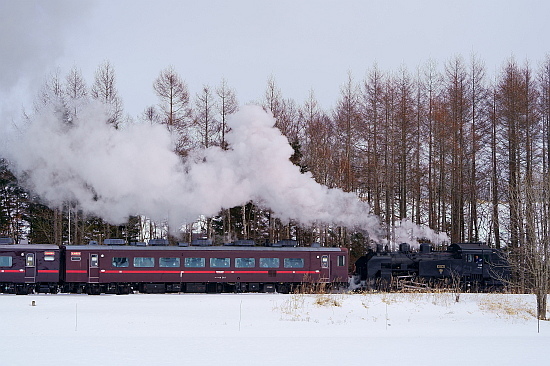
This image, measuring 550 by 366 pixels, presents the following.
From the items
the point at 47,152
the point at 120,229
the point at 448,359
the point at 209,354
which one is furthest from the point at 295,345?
the point at 120,229

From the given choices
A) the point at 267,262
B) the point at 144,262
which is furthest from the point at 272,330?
the point at 144,262

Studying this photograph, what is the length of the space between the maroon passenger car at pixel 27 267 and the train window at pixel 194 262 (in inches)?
277

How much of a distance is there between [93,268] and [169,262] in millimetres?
4164

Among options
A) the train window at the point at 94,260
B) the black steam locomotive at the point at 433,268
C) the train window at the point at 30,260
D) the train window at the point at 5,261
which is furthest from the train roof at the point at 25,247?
the black steam locomotive at the point at 433,268

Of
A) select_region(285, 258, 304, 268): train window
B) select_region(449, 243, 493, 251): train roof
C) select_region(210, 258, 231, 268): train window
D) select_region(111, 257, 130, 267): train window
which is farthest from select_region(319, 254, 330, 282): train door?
select_region(111, 257, 130, 267): train window

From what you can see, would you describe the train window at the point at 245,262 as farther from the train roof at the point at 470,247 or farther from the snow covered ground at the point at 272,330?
the train roof at the point at 470,247

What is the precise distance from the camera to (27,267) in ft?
117

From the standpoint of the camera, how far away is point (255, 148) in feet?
140

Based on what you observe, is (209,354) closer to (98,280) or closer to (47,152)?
(98,280)

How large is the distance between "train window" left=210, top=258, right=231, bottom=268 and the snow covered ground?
3348 millimetres

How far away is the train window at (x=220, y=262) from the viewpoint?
37.5m

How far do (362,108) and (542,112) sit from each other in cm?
1386

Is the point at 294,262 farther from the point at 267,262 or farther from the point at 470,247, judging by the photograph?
the point at 470,247

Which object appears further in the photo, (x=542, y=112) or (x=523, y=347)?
(x=542, y=112)
